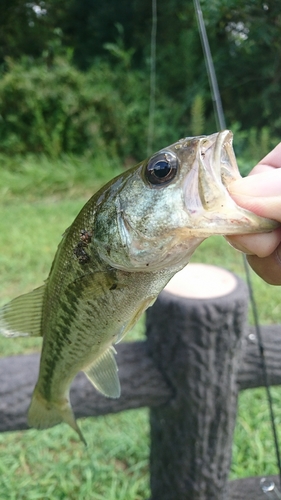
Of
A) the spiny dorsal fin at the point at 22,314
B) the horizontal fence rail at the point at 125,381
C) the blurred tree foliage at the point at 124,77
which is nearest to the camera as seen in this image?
the spiny dorsal fin at the point at 22,314

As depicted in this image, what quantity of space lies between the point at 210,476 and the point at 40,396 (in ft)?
3.34

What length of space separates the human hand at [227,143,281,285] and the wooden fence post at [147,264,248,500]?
0.68 metres

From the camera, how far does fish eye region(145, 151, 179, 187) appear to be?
0.89 metres

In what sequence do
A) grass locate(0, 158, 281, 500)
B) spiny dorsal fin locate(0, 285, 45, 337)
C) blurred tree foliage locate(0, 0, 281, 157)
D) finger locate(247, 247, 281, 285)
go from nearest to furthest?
finger locate(247, 247, 281, 285)
spiny dorsal fin locate(0, 285, 45, 337)
grass locate(0, 158, 281, 500)
blurred tree foliage locate(0, 0, 281, 157)

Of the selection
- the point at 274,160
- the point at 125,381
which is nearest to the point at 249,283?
the point at 125,381

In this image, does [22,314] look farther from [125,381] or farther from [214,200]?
[125,381]

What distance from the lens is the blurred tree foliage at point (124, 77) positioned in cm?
762

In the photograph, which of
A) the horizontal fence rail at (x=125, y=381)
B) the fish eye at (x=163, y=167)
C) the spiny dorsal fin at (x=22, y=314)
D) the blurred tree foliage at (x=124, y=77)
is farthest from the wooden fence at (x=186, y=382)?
the blurred tree foliage at (x=124, y=77)

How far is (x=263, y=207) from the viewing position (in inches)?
32.4

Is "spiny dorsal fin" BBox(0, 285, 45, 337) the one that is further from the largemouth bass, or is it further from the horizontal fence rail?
the horizontal fence rail

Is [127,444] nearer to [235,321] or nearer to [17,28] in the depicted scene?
[235,321]

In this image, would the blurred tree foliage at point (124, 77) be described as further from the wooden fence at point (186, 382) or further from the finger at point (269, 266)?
the finger at point (269, 266)

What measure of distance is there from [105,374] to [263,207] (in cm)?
64

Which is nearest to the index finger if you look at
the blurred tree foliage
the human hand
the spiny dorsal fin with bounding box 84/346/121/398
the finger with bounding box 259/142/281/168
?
the finger with bounding box 259/142/281/168
